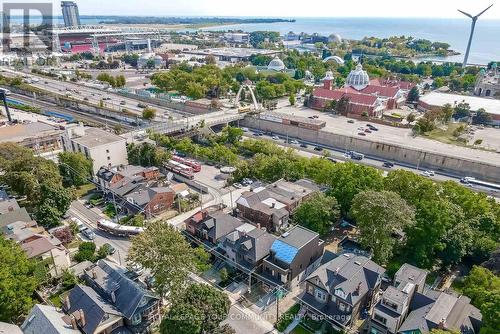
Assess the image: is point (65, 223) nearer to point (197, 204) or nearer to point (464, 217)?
point (197, 204)

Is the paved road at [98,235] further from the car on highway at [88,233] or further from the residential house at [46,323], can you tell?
the residential house at [46,323]

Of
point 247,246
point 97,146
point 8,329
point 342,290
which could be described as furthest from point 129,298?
point 97,146

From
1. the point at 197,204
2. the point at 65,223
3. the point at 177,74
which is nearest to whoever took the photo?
the point at 65,223

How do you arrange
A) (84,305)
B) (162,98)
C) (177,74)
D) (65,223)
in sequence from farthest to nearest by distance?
(177,74)
(162,98)
(65,223)
(84,305)

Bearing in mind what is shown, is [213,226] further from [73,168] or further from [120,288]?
[73,168]

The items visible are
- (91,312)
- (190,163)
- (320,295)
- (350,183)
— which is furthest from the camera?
(190,163)

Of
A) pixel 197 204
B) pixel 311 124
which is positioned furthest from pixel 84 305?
pixel 311 124

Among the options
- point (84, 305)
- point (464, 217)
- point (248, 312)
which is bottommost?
A: point (248, 312)
